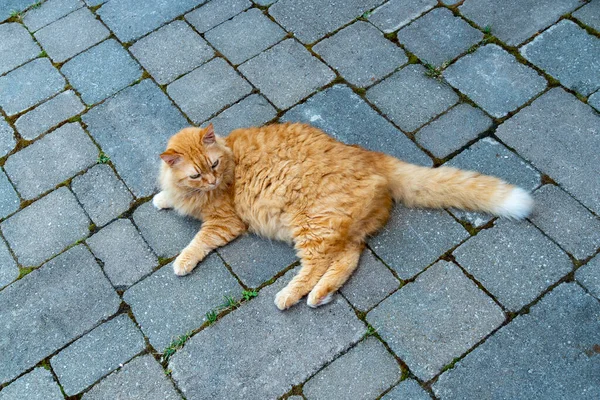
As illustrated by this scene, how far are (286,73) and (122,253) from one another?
1788 millimetres

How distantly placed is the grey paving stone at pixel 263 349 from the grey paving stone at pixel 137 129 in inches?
46.9

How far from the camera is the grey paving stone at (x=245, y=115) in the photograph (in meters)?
4.01

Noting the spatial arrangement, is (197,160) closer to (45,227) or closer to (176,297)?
(176,297)

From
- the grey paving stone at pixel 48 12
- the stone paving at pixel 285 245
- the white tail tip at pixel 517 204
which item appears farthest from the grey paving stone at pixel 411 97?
the grey paving stone at pixel 48 12

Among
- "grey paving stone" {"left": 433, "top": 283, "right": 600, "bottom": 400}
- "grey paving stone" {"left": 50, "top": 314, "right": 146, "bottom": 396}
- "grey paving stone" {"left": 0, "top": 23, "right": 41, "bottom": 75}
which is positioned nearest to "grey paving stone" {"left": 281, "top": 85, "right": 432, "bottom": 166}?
"grey paving stone" {"left": 433, "top": 283, "right": 600, "bottom": 400}

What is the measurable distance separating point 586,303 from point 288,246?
64.8 inches

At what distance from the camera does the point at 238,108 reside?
4105 mm

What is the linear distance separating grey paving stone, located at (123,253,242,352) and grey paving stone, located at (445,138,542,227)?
4.74ft

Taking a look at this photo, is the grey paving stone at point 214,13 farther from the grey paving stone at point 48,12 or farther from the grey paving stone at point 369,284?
the grey paving stone at point 369,284

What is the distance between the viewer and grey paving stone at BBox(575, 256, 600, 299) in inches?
118

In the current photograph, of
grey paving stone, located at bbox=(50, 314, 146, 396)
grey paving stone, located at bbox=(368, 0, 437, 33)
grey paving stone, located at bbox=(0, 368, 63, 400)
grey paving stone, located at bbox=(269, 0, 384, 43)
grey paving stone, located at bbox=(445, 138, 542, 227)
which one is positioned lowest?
grey paving stone, located at bbox=(0, 368, 63, 400)

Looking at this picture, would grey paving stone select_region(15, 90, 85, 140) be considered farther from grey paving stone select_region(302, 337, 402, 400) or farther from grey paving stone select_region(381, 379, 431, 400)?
grey paving stone select_region(381, 379, 431, 400)

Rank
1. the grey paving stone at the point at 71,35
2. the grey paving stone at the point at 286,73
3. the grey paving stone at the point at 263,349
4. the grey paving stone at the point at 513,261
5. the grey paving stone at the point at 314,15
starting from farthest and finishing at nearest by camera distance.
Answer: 1. the grey paving stone at the point at 71,35
2. the grey paving stone at the point at 314,15
3. the grey paving stone at the point at 286,73
4. the grey paving stone at the point at 513,261
5. the grey paving stone at the point at 263,349

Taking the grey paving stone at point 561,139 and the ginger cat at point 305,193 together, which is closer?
the ginger cat at point 305,193
